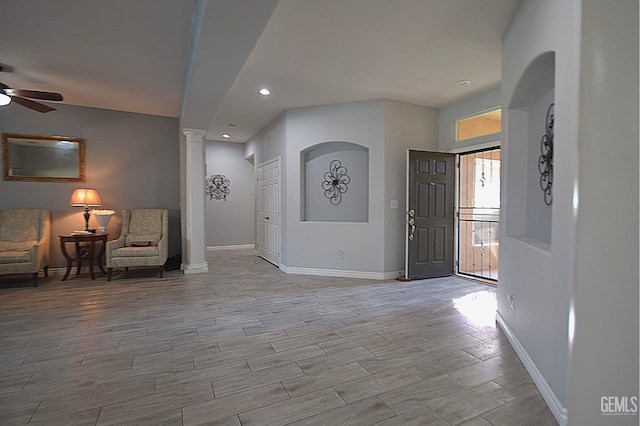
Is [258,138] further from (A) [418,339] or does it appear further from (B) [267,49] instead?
(A) [418,339]

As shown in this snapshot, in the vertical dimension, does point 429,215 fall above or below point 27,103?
below

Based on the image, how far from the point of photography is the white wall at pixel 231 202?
326 inches

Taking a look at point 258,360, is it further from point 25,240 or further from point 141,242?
point 25,240

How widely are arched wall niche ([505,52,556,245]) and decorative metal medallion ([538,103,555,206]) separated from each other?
0.06 m

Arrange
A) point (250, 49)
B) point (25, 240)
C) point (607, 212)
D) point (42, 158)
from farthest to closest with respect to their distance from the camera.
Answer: point (42, 158) → point (25, 240) → point (250, 49) → point (607, 212)

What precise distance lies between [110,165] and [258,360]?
487 centimetres

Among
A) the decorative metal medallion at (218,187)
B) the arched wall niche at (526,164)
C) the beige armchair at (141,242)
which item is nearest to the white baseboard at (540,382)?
the arched wall niche at (526,164)

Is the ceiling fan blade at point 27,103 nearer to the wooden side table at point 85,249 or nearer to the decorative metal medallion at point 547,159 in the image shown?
the wooden side table at point 85,249

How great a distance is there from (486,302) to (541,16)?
301cm

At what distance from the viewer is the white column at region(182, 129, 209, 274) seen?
5.55 metres

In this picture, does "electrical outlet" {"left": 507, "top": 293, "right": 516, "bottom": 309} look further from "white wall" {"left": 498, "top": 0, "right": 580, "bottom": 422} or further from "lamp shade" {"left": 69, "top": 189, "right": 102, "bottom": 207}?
"lamp shade" {"left": 69, "top": 189, "right": 102, "bottom": 207}

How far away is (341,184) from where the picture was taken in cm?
560

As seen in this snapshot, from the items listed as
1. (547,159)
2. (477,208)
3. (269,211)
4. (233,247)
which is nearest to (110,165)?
(269,211)

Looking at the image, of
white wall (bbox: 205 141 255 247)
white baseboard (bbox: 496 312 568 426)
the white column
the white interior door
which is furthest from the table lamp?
white baseboard (bbox: 496 312 568 426)
